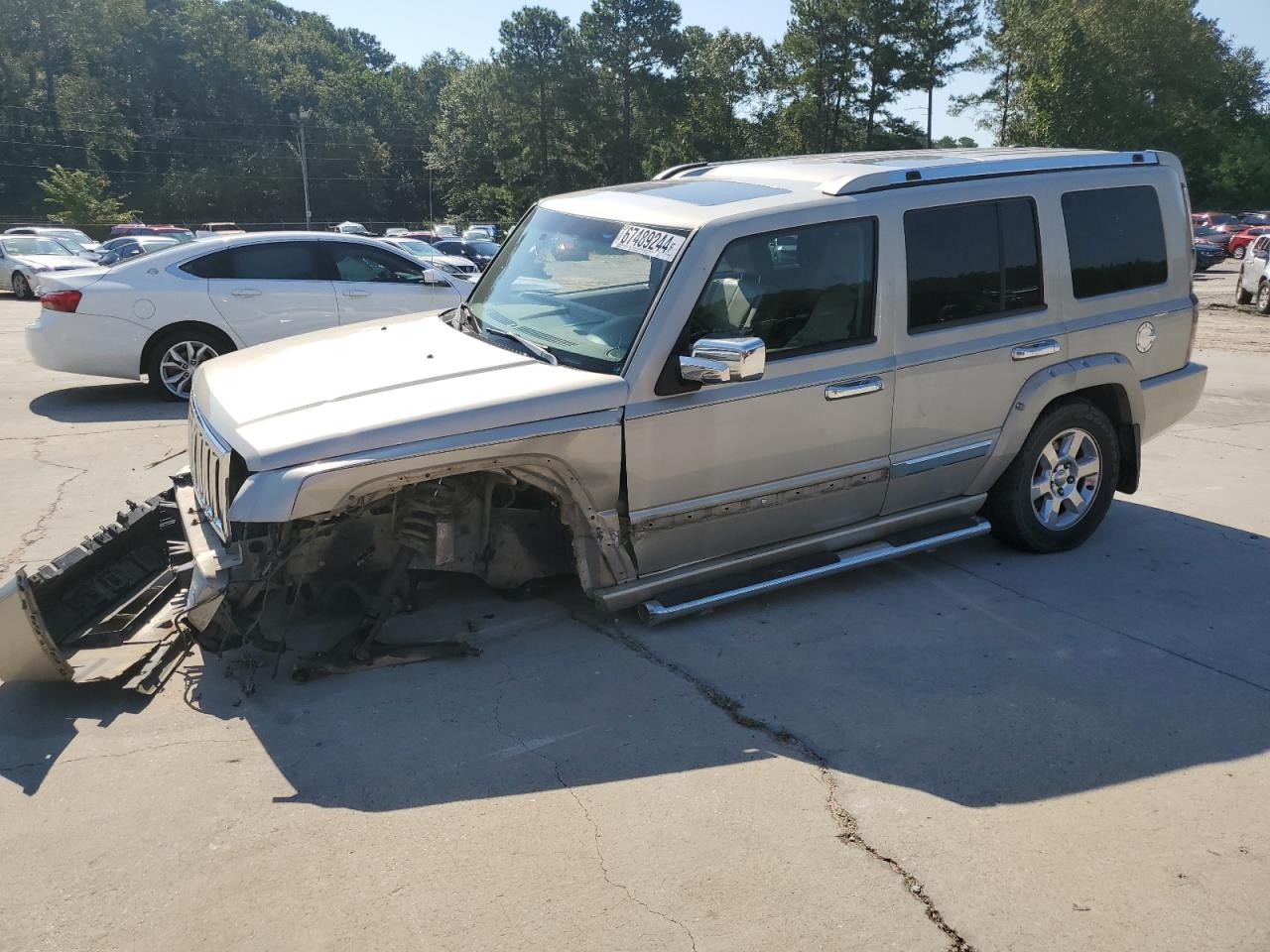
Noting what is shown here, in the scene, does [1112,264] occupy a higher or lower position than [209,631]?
higher

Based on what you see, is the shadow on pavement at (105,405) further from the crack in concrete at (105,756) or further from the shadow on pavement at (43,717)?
the crack in concrete at (105,756)

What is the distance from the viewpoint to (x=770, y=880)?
3100 mm

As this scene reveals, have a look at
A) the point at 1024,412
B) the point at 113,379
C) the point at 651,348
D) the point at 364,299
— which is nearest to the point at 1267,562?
the point at 1024,412

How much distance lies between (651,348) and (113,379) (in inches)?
356

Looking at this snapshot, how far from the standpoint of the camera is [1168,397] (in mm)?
5965

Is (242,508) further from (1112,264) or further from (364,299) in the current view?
(364,299)

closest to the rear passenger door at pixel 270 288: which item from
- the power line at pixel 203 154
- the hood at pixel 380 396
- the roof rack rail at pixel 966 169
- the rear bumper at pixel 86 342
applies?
the rear bumper at pixel 86 342

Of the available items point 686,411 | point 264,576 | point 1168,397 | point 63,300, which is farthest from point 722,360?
point 63,300

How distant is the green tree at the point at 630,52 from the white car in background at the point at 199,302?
6636 centimetres

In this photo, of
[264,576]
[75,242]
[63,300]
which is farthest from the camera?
[75,242]

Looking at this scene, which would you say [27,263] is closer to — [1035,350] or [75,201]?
[1035,350]

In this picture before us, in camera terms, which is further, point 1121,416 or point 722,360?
point 1121,416

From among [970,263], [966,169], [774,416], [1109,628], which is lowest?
[1109,628]

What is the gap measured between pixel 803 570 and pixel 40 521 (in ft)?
14.9
